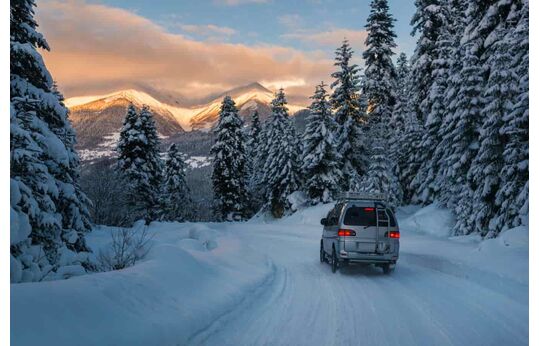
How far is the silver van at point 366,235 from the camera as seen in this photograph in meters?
12.9

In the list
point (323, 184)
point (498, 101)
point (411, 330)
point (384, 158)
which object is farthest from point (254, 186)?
point (411, 330)

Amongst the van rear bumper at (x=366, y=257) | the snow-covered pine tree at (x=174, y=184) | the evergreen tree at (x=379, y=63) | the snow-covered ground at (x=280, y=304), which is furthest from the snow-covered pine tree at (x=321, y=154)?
the van rear bumper at (x=366, y=257)

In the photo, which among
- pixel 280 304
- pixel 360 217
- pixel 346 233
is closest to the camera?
pixel 280 304

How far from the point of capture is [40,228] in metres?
10.1

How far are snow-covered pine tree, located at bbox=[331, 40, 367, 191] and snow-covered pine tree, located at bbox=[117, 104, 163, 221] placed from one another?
784 inches

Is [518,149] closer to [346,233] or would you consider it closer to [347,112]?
[346,233]

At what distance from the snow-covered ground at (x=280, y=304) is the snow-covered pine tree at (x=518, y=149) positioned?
4.10 metres

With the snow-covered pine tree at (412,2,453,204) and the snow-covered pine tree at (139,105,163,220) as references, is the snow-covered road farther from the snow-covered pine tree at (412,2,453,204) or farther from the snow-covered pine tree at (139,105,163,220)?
the snow-covered pine tree at (139,105,163,220)

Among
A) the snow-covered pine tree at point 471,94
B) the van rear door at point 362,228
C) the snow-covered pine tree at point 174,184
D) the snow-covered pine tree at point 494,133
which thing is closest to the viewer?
the van rear door at point 362,228

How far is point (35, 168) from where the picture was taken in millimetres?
9312

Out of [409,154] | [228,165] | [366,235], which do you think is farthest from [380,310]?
[228,165]

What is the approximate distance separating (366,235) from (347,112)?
3096 centimetres

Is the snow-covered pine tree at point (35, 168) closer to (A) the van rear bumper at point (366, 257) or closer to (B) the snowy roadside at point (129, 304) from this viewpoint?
(B) the snowy roadside at point (129, 304)

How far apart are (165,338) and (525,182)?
16163mm
